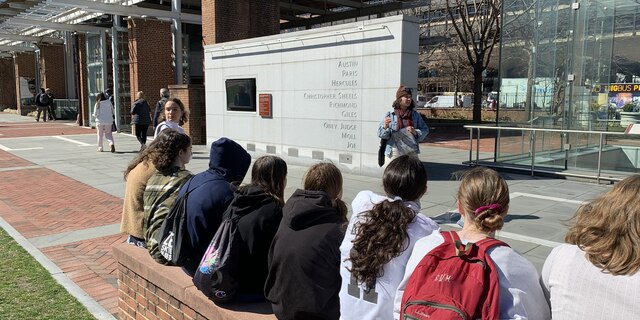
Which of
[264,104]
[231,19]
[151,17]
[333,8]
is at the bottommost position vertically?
[264,104]

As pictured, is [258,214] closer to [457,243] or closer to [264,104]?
[457,243]

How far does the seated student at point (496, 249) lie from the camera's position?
6.01 ft

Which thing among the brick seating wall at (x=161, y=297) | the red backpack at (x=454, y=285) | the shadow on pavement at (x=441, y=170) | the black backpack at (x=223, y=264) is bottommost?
the shadow on pavement at (x=441, y=170)

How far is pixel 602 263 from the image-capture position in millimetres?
1744

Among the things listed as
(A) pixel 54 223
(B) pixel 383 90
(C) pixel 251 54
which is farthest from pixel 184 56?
(A) pixel 54 223

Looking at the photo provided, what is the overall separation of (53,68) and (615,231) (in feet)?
122

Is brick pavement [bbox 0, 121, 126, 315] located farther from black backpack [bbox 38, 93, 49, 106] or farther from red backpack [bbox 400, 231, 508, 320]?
black backpack [bbox 38, 93, 49, 106]

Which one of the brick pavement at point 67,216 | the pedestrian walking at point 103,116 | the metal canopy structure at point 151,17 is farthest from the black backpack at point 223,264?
the metal canopy structure at point 151,17

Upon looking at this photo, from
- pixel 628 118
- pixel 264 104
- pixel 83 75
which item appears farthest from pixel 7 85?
pixel 628 118

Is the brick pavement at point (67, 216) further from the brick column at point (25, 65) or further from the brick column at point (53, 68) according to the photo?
the brick column at point (25, 65)

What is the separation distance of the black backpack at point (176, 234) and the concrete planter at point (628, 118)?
1195cm

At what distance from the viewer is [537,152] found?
11.5 metres

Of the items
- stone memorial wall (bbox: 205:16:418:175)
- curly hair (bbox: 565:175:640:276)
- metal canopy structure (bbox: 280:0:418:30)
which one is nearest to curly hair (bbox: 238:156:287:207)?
curly hair (bbox: 565:175:640:276)

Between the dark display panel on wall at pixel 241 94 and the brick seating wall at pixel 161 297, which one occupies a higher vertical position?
the dark display panel on wall at pixel 241 94
